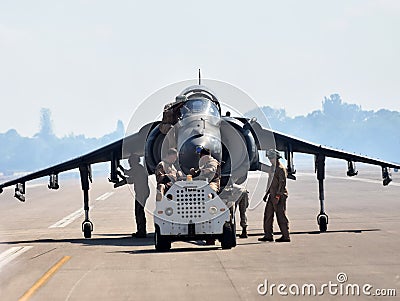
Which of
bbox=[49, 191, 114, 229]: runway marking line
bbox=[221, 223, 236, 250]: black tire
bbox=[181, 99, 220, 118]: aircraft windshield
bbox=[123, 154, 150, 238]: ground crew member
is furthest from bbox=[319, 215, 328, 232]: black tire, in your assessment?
bbox=[49, 191, 114, 229]: runway marking line

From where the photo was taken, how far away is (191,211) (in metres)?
18.5

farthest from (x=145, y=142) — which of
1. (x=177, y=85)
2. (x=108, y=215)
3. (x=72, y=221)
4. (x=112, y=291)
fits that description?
(x=108, y=215)

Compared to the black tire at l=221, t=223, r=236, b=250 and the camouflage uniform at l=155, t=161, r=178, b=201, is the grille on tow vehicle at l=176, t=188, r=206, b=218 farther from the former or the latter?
the black tire at l=221, t=223, r=236, b=250

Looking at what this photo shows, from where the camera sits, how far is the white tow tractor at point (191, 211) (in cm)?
1847

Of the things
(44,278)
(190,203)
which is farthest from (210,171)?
(44,278)

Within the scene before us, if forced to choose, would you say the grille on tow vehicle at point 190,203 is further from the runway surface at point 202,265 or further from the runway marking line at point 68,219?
the runway marking line at point 68,219

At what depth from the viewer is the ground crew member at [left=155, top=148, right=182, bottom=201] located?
62.8ft

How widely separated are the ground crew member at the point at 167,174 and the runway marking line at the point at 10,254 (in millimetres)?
3597

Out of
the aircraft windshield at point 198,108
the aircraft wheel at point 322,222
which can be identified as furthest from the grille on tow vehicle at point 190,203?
the aircraft wheel at point 322,222

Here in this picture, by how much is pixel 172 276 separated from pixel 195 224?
3.57 m

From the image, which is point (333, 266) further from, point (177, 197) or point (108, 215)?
point (108, 215)

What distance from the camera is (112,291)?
13.6 metres

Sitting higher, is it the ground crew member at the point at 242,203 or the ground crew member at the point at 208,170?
the ground crew member at the point at 208,170

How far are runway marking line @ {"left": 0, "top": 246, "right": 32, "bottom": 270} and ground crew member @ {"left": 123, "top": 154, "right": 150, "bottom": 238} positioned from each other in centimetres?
349
